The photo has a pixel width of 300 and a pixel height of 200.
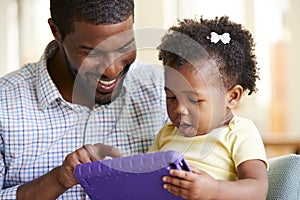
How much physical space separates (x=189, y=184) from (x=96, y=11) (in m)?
0.45

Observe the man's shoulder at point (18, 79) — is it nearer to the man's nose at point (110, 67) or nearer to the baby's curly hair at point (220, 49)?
the man's nose at point (110, 67)

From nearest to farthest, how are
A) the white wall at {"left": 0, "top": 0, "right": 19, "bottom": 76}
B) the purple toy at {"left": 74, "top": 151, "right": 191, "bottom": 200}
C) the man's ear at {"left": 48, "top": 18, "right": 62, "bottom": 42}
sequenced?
the purple toy at {"left": 74, "top": 151, "right": 191, "bottom": 200} < the man's ear at {"left": 48, "top": 18, "right": 62, "bottom": 42} < the white wall at {"left": 0, "top": 0, "right": 19, "bottom": 76}

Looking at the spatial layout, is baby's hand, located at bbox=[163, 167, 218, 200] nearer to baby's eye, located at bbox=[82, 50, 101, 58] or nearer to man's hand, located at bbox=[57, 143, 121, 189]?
man's hand, located at bbox=[57, 143, 121, 189]

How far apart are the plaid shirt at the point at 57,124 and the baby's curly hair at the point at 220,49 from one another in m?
0.17

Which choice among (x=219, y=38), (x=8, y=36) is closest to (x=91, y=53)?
(x=219, y=38)

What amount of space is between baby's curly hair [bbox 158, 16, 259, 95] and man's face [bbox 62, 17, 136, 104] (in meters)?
0.08

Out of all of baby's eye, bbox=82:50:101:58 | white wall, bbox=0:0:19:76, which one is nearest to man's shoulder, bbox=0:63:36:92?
baby's eye, bbox=82:50:101:58

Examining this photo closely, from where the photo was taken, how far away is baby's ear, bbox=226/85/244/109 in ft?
4.09

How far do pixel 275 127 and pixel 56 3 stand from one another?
3.17 m

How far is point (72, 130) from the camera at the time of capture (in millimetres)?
1463

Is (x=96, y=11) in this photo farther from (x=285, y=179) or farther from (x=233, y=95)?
(x=285, y=179)

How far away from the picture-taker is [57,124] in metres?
1.47

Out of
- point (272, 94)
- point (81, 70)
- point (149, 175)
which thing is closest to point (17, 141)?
point (81, 70)

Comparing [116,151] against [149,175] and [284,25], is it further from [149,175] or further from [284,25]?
[284,25]
